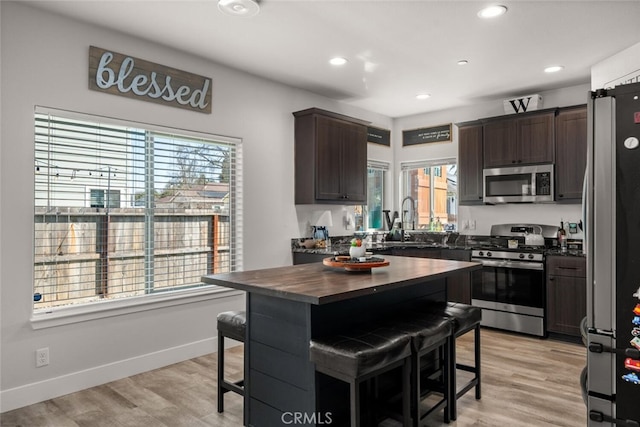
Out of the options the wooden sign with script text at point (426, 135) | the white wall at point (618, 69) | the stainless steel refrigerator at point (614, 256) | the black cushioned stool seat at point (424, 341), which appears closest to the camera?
the stainless steel refrigerator at point (614, 256)

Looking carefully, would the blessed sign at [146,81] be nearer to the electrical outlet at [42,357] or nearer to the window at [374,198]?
the electrical outlet at [42,357]

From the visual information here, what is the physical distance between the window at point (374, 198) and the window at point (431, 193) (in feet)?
1.05

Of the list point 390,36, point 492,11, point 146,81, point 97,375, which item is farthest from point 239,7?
point 97,375

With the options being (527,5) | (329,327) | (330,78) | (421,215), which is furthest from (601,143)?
(421,215)

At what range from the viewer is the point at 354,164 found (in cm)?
514

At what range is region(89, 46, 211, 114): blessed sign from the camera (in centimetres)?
327

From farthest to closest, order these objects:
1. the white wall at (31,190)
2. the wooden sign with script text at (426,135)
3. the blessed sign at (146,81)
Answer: the wooden sign with script text at (426,135), the blessed sign at (146,81), the white wall at (31,190)

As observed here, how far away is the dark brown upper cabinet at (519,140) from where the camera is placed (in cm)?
469

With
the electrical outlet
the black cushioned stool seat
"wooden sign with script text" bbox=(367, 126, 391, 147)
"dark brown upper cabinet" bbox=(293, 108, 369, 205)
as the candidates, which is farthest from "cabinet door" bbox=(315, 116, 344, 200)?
the electrical outlet

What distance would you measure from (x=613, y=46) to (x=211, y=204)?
3.86 m

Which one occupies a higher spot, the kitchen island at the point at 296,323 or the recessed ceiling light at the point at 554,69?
the recessed ceiling light at the point at 554,69

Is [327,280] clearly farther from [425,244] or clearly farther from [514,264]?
[425,244]

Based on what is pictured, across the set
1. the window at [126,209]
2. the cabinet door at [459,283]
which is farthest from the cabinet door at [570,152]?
the window at [126,209]

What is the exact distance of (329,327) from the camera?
7.59ft
